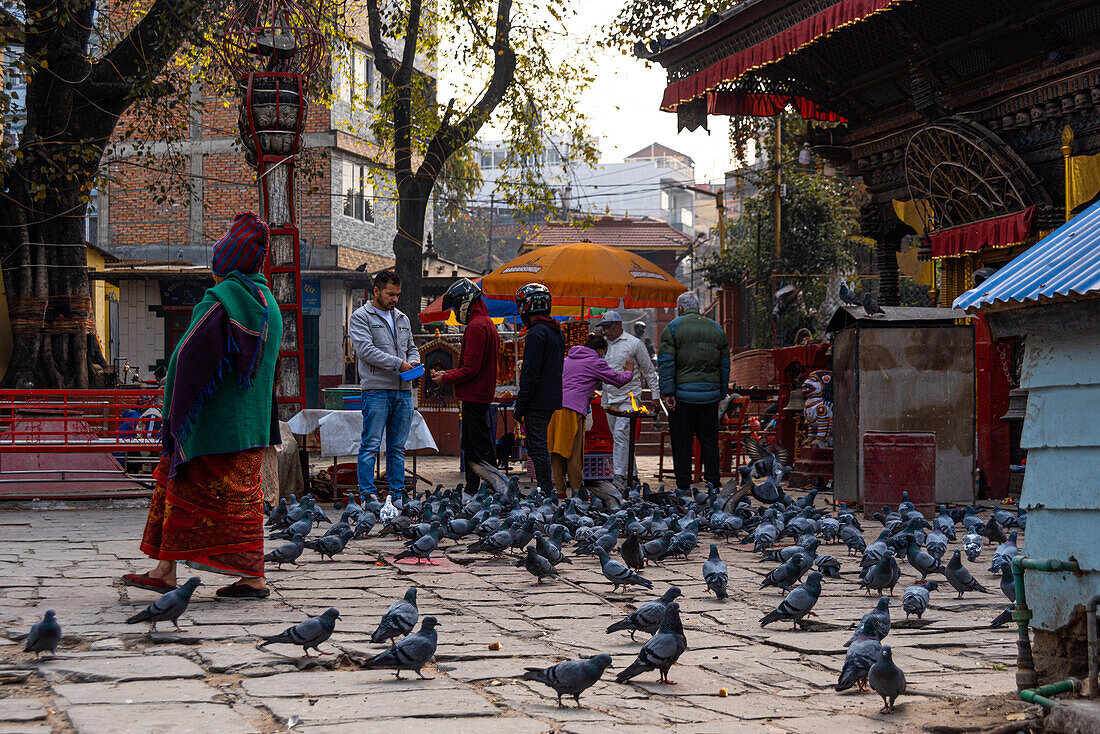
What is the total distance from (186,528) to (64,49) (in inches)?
386

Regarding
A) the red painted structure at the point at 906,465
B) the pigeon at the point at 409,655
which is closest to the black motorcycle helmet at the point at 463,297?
the red painted structure at the point at 906,465

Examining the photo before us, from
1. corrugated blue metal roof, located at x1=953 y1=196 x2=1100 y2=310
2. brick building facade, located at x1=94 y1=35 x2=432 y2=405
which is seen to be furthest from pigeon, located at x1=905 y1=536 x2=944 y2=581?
brick building facade, located at x1=94 y1=35 x2=432 y2=405

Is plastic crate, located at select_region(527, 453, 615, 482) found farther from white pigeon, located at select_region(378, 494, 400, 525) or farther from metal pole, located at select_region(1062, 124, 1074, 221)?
metal pole, located at select_region(1062, 124, 1074, 221)

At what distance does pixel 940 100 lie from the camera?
12.1 meters

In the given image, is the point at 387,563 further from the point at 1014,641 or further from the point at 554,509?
the point at 1014,641

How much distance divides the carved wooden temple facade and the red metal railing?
7558 millimetres

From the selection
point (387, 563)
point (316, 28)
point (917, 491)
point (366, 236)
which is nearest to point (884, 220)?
point (917, 491)

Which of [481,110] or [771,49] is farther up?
[481,110]

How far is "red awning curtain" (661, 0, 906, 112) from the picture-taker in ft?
35.3

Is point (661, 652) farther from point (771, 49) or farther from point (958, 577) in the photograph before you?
point (771, 49)

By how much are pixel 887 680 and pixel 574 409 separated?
6.51 m

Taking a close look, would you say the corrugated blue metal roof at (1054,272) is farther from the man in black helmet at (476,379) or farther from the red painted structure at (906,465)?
the man in black helmet at (476,379)

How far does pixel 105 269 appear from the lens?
26547 mm

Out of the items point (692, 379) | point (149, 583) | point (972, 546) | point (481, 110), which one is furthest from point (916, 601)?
point (481, 110)
